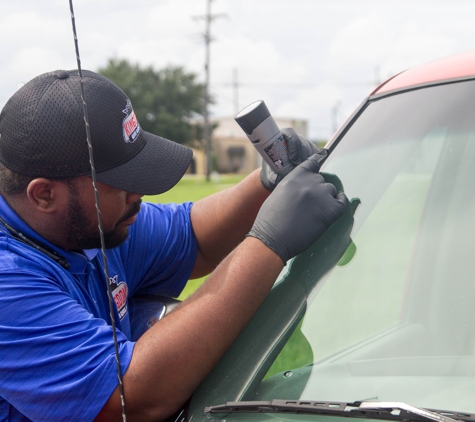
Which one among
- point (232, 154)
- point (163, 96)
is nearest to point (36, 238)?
point (163, 96)

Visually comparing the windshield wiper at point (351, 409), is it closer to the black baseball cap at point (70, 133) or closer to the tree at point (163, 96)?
the black baseball cap at point (70, 133)

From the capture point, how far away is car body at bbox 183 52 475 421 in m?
1.16

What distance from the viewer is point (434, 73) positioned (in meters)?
1.58

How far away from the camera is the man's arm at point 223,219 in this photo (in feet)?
6.98

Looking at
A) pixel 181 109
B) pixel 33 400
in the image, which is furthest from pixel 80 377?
pixel 181 109

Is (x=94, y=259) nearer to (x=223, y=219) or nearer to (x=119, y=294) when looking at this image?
(x=119, y=294)

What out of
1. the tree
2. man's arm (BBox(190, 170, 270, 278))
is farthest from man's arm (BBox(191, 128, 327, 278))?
the tree

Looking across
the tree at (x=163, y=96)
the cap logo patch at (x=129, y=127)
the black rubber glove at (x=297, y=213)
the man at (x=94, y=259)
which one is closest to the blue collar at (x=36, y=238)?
the man at (x=94, y=259)

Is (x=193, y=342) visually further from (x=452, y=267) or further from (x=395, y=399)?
(x=452, y=267)

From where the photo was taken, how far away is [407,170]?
1540 millimetres

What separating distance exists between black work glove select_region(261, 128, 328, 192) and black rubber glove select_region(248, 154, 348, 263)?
0.27 meters

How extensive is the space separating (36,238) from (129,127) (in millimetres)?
397

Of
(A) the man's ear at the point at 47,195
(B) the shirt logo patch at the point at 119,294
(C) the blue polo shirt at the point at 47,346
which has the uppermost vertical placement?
(A) the man's ear at the point at 47,195

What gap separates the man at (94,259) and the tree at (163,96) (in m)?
42.0
